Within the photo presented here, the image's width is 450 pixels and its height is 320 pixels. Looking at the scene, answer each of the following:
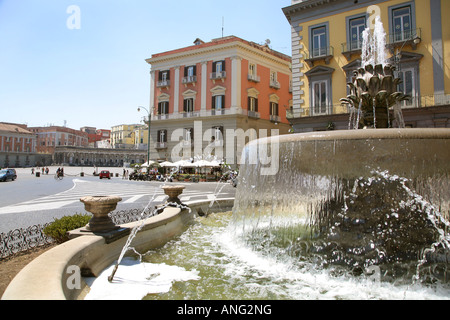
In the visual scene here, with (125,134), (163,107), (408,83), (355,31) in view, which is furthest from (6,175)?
(125,134)

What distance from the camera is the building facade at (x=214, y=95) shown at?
32.2m

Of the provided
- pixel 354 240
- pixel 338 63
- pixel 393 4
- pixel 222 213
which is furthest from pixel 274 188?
pixel 393 4

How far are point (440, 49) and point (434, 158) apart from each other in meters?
18.4

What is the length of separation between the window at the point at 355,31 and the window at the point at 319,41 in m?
1.70

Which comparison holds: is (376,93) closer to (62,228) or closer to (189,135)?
(62,228)

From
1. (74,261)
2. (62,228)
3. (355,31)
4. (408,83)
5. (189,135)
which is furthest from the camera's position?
(189,135)

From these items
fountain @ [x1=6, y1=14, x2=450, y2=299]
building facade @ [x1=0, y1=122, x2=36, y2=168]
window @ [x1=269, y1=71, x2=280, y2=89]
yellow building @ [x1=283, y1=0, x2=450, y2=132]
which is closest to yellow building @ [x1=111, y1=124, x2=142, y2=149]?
building facade @ [x1=0, y1=122, x2=36, y2=168]

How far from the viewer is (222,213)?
8.89 meters

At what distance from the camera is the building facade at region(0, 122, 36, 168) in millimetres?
77562

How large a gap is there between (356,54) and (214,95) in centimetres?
1707

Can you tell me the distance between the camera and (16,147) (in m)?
84.2

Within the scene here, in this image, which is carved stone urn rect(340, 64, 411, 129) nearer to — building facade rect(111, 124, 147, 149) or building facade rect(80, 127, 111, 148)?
building facade rect(111, 124, 147, 149)

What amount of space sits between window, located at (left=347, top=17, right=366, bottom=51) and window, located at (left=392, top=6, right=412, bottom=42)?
1868 millimetres
